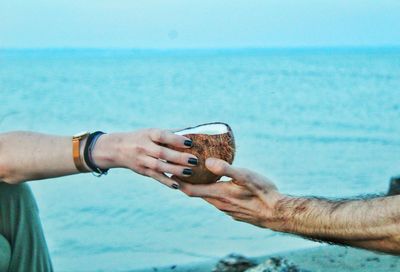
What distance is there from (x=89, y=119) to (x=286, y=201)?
19974mm

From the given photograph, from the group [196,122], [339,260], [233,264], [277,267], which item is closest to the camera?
[277,267]

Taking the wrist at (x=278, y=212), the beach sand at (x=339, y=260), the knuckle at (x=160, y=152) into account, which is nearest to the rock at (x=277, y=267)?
the beach sand at (x=339, y=260)

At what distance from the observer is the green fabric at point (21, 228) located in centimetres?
286

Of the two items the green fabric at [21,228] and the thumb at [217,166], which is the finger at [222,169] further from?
the green fabric at [21,228]

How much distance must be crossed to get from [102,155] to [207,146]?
0.34 m

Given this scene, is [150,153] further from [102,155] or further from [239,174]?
[239,174]

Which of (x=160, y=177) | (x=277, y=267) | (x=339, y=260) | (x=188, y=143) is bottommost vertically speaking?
(x=339, y=260)

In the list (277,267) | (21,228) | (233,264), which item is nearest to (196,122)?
(233,264)

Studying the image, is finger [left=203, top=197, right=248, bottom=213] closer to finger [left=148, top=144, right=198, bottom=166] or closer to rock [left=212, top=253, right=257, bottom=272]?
finger [left=148, top=144, right=198, bottom=166]

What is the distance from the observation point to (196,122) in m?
21.9

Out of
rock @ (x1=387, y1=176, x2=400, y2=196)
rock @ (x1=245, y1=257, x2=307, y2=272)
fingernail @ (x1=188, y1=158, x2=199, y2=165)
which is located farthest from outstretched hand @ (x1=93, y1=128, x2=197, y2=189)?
rock @ (x1=387, y1=176, x2=400, y2=196)

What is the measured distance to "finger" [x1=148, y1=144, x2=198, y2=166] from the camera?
99.4 inches

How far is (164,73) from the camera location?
39.2 meters

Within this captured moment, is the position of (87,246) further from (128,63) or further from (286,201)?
(128,63)
